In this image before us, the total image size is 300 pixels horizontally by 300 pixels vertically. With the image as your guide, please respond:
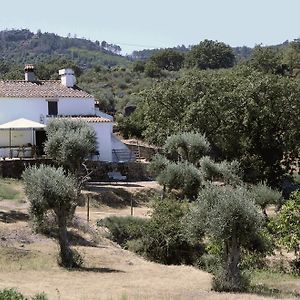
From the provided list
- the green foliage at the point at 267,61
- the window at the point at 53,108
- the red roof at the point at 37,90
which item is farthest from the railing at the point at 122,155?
the green foliage at the point at 267,61

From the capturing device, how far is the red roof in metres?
41.8

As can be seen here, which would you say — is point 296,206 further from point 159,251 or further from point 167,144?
point 167,144

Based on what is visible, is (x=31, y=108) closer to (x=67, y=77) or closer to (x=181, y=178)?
(x=67, y=77)

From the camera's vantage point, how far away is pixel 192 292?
782 inches

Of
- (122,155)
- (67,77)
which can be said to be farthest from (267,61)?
(122,155)

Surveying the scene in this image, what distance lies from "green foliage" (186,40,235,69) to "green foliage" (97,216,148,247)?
87.5m

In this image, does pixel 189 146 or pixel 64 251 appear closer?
pixel 64 251

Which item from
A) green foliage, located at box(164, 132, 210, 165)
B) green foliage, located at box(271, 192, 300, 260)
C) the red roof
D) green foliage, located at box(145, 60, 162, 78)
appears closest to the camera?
green foliage, located at box(271, 192, 300, 260)

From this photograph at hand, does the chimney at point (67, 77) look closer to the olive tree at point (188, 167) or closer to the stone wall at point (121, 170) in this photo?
the stone wall at point (121, 170)

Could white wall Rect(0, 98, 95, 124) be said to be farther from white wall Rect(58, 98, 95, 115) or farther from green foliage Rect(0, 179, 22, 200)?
green foliage Rect(0, 179, 22, 200)

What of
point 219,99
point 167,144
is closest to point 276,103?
point 219,99

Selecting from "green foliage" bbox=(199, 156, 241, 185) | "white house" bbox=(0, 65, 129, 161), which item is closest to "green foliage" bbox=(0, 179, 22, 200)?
"white house" bbox=(0, 65, 129, 161)

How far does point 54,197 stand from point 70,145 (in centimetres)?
1008

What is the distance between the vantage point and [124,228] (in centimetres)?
2978
